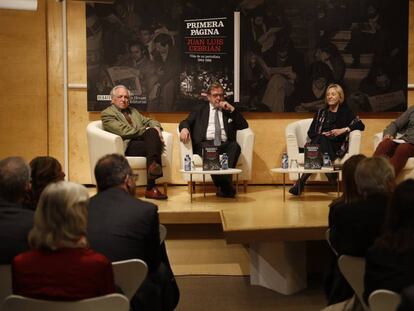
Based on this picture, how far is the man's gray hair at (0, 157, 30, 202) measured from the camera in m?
2.36

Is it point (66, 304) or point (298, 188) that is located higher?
point (66, 304)

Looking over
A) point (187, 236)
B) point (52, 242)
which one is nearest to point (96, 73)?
point (187, 236)

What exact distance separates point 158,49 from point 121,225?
13.7ft

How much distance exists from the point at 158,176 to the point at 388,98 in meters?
2.97

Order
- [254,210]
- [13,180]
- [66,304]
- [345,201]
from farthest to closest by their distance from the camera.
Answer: [254,210], [345,201], [13,180], [66,304]

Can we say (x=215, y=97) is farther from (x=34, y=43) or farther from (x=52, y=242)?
(x=52, y=242)

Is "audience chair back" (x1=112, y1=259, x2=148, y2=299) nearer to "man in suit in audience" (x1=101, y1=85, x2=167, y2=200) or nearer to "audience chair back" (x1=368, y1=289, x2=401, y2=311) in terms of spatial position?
"audience chair back" (x1=368, y1=289, x2=401, y2=311)

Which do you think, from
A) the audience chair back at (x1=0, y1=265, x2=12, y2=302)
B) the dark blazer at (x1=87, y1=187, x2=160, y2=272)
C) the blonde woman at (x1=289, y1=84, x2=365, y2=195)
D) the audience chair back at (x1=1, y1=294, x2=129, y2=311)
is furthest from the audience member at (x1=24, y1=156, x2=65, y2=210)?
the blonde woman at (x1=289, y1=84, x2=365, y2=195)

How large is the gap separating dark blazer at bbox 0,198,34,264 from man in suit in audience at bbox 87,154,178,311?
252 mm

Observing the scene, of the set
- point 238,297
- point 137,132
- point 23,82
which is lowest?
point 238,297

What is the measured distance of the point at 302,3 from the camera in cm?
620

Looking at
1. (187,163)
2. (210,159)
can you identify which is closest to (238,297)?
(210,159)

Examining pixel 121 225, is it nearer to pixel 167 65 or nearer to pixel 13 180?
pixel 13 180

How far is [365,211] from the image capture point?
242 centimetres
